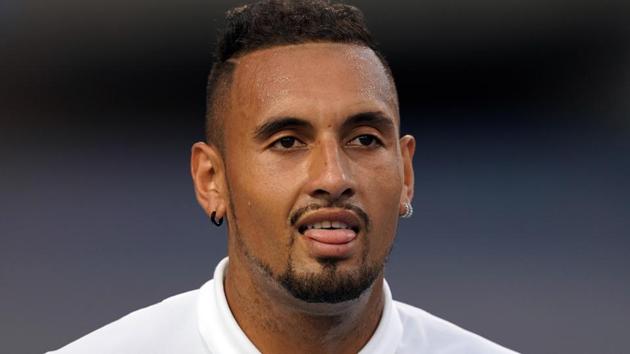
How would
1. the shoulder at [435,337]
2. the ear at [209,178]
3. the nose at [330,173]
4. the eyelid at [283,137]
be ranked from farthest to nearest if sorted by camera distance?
the shoulder at [435,337]
the ear at [209,178]
the eyelid at [283,137]
the nose at [330,173]

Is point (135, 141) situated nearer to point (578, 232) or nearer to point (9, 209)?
point (9, 209)

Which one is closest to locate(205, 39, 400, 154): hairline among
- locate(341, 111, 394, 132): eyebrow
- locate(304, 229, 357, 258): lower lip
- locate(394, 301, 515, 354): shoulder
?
locate(341, 111, 394, 132): eyebrow

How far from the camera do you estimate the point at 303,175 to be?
2.63 metres

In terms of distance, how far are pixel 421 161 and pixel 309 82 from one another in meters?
3.97

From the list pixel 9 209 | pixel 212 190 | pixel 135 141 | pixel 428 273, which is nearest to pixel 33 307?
pixel 9 209

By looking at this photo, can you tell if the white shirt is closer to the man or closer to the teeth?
the man

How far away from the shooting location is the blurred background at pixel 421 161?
551cm

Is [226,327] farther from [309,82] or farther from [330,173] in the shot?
[309,82]

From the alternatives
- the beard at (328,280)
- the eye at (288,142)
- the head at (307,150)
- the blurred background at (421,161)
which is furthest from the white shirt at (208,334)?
the blurred background at (421,161)

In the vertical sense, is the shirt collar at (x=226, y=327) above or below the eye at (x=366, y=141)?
below

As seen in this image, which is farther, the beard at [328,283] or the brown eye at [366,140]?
the brown eye at [366,140]

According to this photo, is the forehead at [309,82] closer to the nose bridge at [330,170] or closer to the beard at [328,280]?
the nose bridge at [330,170]

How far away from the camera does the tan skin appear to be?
2.63m

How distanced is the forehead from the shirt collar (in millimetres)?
493
